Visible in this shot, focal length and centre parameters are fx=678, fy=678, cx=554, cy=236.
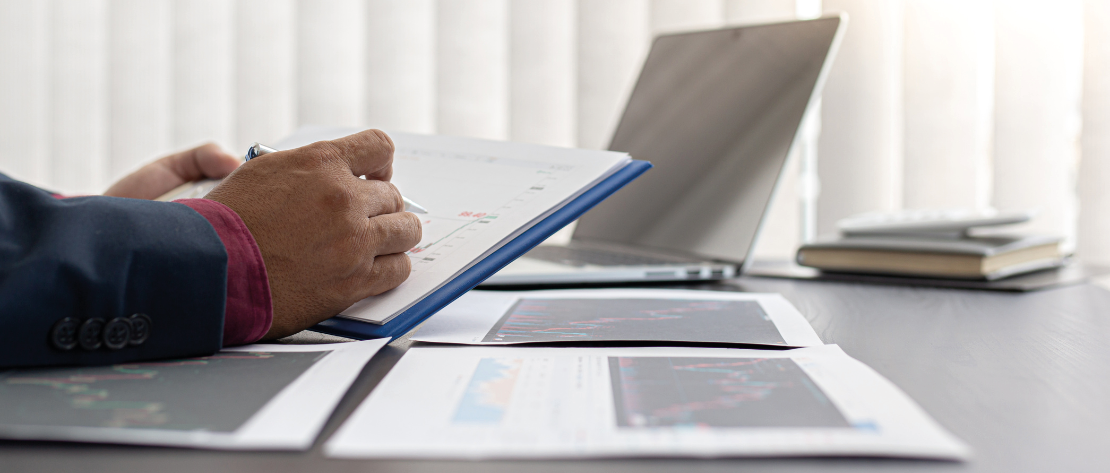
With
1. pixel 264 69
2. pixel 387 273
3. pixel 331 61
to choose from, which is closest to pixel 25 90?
pixel 264 69

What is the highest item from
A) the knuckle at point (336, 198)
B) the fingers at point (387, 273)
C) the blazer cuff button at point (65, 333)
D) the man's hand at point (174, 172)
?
the man's hand at point (174, 172)

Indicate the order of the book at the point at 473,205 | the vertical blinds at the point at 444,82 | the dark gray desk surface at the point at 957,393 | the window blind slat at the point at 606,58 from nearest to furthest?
the dark gray desk surface at the point at 957,393, the book at the point at 473,205, the vertical blinds at the point at 444,82, the window blind slat at the point at 606,58

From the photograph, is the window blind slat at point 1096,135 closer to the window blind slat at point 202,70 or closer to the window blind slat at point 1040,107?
the window blind slat at point 1040,107

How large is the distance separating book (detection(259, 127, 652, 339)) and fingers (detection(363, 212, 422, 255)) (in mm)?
23

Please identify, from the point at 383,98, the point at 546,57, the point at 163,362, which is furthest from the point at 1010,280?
the point at 383,98

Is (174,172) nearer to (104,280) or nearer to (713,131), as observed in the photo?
(104,280)

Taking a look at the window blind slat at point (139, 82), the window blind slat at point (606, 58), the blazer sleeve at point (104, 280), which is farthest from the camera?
the window blind slat at point (139, 82)

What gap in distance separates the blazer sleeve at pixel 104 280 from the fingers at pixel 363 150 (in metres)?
0.09

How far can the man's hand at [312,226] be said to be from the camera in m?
0.39

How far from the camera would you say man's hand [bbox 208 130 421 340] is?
1.28 ft

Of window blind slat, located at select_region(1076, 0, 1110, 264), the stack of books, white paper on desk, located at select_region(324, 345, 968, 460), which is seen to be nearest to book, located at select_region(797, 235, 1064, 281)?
the stack of books

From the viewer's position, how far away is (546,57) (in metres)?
1.40

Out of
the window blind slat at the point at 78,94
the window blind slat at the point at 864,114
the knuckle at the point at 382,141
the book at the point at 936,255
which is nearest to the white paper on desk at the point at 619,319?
the knuckle at the point at 382,141

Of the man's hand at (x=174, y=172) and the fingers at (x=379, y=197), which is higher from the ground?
the man's hand at (x=174, y=172)
